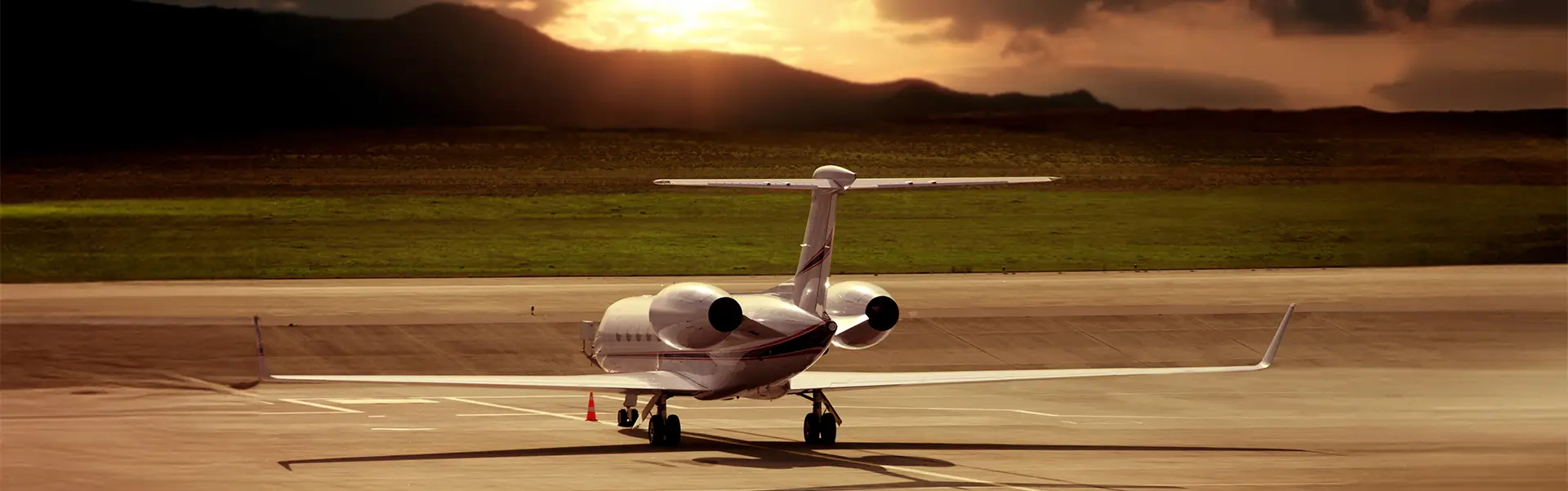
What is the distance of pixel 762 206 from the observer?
317 ft

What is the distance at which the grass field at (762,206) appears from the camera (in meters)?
83.9

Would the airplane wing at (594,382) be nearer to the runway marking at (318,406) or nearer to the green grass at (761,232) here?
the runway marking at (318,406)

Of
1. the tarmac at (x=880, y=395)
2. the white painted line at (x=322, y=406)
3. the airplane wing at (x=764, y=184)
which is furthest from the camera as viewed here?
the white painted line at (x=322, y=406)

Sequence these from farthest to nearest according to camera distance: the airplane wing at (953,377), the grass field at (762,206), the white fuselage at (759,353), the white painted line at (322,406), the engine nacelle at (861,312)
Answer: the grass field at (762,206) → the white painted line at (322,406) → the airplane wing at (953,377) → the engine nacelle at (861,312) → the white fuselage at (759,353)

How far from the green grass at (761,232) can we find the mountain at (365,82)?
6293mm

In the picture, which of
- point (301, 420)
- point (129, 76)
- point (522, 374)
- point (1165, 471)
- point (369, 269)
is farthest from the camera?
point (129, 76)

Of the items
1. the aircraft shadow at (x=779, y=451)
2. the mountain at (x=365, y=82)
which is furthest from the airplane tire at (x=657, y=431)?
the mountain at (x=365, y=82)

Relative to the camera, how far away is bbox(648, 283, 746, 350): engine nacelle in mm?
30047

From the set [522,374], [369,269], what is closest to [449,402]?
[522,374]

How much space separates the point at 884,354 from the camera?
53375 mm

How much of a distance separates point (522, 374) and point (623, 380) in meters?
19.0

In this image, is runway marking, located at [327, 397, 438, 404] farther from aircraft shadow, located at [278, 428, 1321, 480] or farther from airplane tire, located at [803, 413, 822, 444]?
Result: airplane tire, located at [803, 413, 822, 444]

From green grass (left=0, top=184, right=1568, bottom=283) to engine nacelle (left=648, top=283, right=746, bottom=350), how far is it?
47.7 meters

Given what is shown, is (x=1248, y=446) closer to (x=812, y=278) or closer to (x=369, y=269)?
(x=812, y=278)
